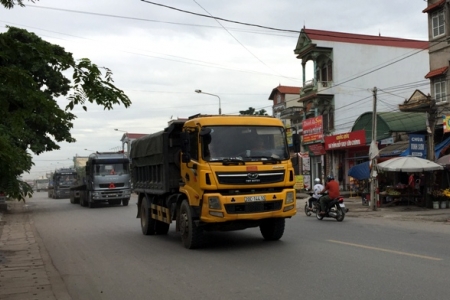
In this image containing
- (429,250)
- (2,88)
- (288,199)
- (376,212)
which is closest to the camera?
(2,88)

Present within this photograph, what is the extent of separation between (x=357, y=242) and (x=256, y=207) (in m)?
2.63

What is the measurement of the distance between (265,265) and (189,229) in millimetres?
2670

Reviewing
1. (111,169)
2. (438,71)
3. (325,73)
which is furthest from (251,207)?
(325,73)

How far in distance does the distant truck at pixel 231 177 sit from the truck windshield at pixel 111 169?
64.5 ft

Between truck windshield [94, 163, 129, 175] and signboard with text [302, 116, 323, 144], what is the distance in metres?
14.5

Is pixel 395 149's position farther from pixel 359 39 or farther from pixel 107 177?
pixel 107 177

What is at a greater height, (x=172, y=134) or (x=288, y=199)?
(x=172, y=134)

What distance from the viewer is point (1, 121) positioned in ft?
21.4

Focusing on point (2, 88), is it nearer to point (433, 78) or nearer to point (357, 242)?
point (357, 242)

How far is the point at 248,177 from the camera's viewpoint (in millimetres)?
10656

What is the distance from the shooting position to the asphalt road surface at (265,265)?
702 cm

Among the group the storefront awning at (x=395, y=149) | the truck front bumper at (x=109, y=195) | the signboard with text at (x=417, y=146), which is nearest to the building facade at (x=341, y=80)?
the storefront awning at (x=395, y=149)

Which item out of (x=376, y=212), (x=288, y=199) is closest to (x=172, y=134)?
(x=288, y=199)

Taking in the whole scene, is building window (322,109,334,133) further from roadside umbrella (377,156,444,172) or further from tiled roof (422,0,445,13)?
roadside umbrella (377,156,444,172)
